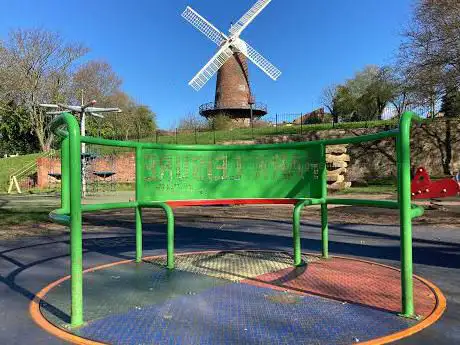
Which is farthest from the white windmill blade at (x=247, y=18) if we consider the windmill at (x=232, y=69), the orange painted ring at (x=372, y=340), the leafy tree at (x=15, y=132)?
the orange painted ring at (x=372, y=340)

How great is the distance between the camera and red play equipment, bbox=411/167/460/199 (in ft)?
14.5

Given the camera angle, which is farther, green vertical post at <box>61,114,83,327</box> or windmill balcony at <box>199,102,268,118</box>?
windmill balcony at <box>199,102,268,118</box>

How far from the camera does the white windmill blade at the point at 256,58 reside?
38375mm

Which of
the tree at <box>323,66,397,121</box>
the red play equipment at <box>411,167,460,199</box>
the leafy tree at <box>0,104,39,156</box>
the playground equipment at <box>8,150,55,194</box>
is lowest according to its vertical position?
the red play equipment at <box>411,167,460,199</box>

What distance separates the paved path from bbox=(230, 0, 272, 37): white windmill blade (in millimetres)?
32503

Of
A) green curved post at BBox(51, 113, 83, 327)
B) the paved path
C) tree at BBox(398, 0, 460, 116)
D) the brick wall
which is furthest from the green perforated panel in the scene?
the brick wall

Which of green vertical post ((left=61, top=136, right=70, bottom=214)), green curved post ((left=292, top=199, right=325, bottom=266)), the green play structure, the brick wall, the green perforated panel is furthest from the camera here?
the brick wall

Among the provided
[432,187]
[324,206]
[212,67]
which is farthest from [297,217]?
[212,67]

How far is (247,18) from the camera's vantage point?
3900 cm

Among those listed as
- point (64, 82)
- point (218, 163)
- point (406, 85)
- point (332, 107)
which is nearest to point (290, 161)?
point (218, 163)

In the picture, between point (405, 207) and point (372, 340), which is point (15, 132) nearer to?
point (405, 207)

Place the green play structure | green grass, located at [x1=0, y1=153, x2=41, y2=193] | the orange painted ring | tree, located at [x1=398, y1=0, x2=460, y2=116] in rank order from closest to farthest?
the orange painted ring → the green play structure → tree, located at [x1=398, y1=0, x2=460, y2=116] → green grass, located at [x1=0, y1=153, x2=41, y2=193]

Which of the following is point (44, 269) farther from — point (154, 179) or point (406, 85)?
point (406, 85)

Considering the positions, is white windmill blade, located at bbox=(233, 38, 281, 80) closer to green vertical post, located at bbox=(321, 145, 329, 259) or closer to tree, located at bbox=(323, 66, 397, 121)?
tree, located at bbox=(323, 66, 397, 121)
